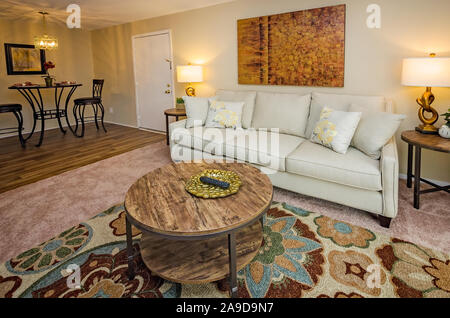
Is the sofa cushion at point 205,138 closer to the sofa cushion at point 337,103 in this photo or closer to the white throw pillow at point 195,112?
the white throw pillow at point 195,112

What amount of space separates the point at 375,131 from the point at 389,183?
0.52 meters

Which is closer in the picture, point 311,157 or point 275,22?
point 311,157

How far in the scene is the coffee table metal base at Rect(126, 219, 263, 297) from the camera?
148cm

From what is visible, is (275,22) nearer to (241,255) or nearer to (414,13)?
(414,13)

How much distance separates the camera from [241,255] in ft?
5.44

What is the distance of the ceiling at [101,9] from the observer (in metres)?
4.05

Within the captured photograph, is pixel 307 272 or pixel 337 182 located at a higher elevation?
pixel 337 182

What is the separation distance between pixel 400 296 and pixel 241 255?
0.86 metres

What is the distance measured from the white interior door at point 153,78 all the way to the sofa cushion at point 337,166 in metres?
3.36

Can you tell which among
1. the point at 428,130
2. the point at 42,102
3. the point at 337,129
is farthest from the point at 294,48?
the point at 42,102

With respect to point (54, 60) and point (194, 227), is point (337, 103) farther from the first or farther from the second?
point (54, 60)

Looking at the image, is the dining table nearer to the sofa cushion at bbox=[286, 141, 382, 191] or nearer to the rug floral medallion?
the rug floral medallion

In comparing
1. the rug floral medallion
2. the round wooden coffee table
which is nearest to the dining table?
the rug floral medallion
